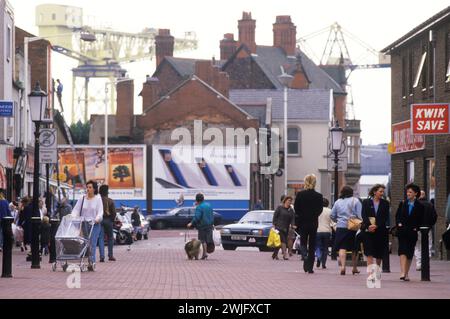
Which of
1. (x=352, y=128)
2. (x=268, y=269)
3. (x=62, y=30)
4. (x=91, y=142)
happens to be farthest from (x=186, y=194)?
(x=62, y=30)

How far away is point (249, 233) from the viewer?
41.8 metres

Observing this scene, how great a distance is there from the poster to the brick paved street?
50.3 meters

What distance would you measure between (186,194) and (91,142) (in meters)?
14.4

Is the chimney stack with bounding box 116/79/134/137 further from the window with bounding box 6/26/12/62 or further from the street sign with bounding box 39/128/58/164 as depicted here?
the street sign with bounding box 39/128/58/164

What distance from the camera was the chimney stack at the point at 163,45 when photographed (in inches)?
4592

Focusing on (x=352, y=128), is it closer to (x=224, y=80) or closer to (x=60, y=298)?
(x=224, y=80)

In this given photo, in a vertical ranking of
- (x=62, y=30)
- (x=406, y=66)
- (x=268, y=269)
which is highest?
(x=62, y=30)

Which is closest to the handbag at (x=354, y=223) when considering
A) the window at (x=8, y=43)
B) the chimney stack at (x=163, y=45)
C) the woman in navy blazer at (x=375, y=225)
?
the woman in navy blazer at (x=375, y=225)

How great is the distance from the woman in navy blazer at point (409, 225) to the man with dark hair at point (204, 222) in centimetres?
983

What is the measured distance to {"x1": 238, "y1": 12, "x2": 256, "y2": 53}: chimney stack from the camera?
4579 inches

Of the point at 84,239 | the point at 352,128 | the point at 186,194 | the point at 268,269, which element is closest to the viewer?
the point at 84,239

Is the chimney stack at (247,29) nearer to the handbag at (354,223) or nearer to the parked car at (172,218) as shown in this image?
the parked car at (172,218)

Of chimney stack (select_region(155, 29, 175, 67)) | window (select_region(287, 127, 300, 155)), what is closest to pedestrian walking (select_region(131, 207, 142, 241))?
window (select_region(287, 127, 300, 155))
